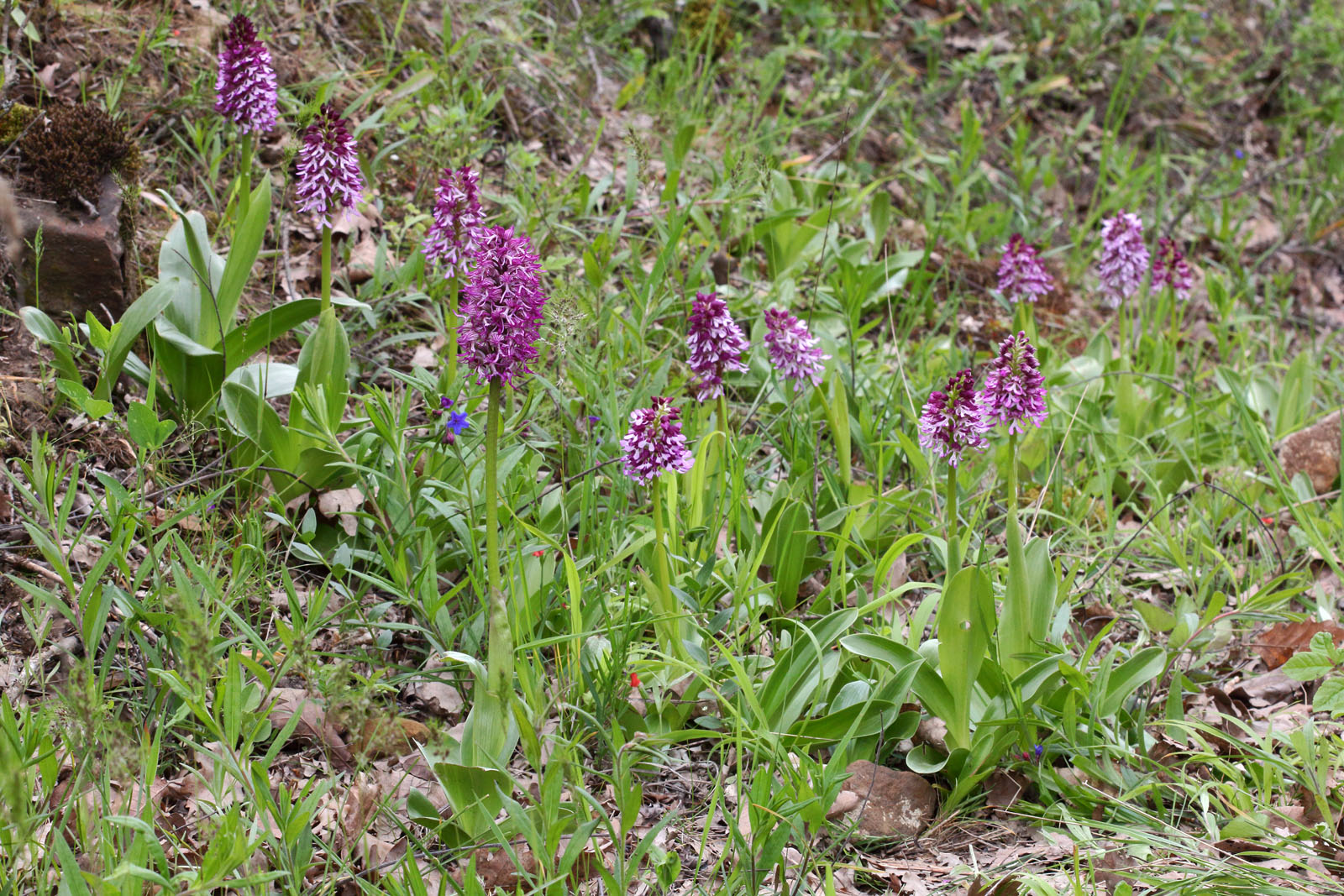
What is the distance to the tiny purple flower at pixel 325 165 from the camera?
253cm

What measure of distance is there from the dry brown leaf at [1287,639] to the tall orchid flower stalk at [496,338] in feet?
6.03

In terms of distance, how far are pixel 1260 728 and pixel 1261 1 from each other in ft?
22.0

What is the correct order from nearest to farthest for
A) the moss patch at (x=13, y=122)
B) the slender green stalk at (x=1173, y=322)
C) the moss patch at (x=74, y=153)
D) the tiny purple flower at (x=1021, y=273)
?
1. the moss patch at (x=74, y=153)
2. the moss patch at (x=13, y=122)
3. the tiny purple flower at (x=1021, y=273)
4. the slender green stalk at (x=1173, y=322)

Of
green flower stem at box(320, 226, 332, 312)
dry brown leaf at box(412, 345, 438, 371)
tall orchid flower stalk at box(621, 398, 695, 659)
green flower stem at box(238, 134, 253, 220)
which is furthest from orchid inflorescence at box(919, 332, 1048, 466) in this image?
green flower stem at box(238, 134, 253, 220)

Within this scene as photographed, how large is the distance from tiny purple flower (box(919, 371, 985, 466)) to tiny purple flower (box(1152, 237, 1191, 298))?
6.31 ft

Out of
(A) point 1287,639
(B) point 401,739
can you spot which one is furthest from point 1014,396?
(B) point 401,739

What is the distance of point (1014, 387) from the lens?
91.8 inches

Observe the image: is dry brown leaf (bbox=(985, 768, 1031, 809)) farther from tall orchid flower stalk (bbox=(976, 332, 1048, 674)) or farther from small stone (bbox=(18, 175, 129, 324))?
small stone (bbox=(18, 175, 129, 324))

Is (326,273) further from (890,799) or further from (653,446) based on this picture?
(890,799)

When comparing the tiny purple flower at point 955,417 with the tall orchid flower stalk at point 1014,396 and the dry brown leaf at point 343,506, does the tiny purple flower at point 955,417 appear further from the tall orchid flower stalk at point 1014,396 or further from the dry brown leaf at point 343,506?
the dry brown leaf at point 343,506

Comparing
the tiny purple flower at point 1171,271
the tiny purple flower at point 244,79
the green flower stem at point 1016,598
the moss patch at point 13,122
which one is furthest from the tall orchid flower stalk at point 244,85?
the tiny purple flower at point 1171,271

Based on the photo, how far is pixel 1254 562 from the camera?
2.99 m

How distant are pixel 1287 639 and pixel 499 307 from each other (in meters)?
2.18

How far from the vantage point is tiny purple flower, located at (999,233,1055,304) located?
335 cm
